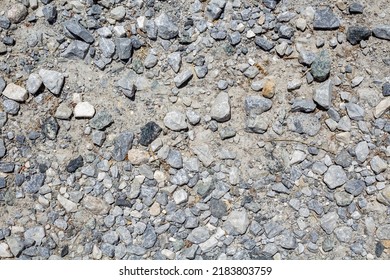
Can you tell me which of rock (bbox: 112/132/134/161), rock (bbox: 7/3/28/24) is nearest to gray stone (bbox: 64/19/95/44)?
rock (bbox: 7/3/28/24)

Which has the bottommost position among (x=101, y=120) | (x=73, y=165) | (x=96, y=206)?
(x=96, y=206)

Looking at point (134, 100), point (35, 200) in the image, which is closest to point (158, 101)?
point (134, 100)

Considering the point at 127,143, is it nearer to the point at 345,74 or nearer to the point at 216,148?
the point at 216,148

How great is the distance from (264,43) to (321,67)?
1.45 ft

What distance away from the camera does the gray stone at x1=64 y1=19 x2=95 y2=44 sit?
3.86 meters

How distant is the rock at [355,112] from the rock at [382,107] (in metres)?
0.10

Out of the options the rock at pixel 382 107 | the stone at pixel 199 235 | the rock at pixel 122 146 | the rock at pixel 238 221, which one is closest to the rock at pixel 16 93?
the rock at pixel 122 146

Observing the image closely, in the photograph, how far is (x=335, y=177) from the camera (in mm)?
3756

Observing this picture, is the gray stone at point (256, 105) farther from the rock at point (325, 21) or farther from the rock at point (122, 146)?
the rock at point (122, 146)

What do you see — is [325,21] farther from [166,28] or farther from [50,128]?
[50,128]

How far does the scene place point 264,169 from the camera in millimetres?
3781

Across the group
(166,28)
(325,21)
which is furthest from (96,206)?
(325,21)

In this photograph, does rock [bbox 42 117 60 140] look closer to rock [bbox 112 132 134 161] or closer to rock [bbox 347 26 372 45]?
rock [bbox 112 132 134 161]

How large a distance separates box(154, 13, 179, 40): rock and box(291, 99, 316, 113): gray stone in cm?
100
